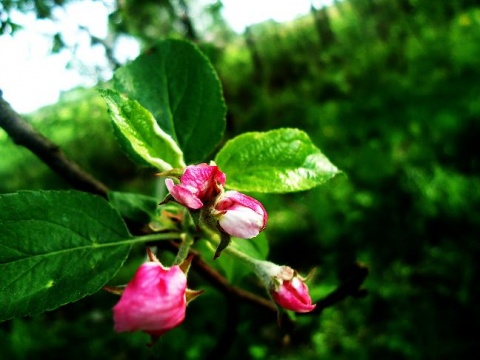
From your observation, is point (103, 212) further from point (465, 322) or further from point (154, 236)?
point (465, 322)

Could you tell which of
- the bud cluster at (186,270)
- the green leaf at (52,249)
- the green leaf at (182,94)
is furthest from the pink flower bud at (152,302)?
the green leaf at (182,94)

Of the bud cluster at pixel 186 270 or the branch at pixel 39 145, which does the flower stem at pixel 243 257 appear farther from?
the branch at pixel 39 145

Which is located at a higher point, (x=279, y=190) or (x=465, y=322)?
(x=279, y=190)

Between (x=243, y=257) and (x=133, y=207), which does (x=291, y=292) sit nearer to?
(x=243, y=257)

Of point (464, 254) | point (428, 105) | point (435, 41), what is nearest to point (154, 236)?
point (464, 254)

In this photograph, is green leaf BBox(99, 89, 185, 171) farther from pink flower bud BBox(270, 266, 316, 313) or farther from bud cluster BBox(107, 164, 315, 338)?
pink flower bud BBox(270, 266, 316, 313)

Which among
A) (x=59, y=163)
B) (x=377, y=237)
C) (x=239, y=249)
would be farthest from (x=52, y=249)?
(x=377, y=237)

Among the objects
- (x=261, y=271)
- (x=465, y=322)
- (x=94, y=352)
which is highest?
(x=261, y=271)
